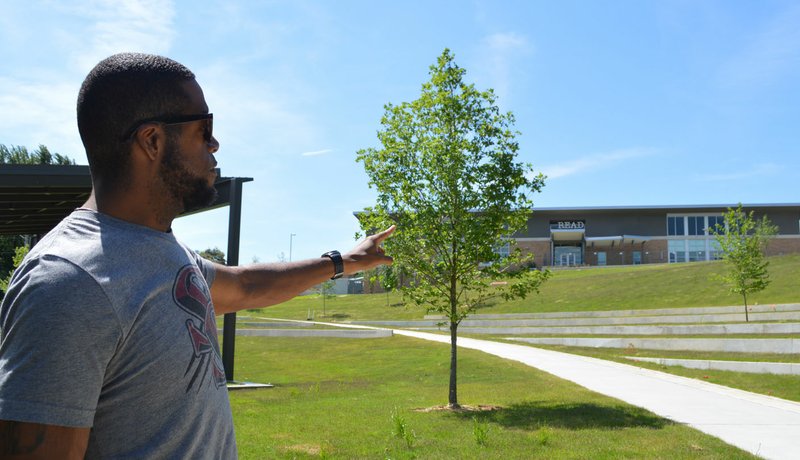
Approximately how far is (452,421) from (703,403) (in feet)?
17.3

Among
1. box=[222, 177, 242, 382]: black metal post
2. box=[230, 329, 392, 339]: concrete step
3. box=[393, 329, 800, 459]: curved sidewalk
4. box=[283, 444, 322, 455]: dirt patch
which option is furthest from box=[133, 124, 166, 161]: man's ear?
box=[230, 329, 392, 339]: concrete step

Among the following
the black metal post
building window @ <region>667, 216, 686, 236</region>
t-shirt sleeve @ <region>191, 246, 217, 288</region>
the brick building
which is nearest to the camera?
t-shirt sleeve @ <region>191, 246, 217, 288</region>

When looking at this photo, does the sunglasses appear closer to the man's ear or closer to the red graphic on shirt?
the man's ear

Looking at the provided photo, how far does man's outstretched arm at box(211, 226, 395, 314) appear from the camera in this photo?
256 centimetres

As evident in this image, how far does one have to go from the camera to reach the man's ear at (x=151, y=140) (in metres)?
1.72

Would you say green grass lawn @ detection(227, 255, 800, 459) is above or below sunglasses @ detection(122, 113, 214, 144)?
below

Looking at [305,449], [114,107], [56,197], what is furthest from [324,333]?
[114,107]

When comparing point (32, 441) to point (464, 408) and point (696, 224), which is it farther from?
point (696, 224)

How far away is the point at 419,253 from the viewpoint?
14.0 metres

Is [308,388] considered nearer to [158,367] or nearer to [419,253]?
[419,253]

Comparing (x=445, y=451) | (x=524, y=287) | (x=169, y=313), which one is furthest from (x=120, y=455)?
(x=524, y=287)

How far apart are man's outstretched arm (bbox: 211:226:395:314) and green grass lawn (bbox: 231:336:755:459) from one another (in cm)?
498

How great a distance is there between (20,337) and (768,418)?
11991 millimetres

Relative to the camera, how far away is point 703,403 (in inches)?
494
